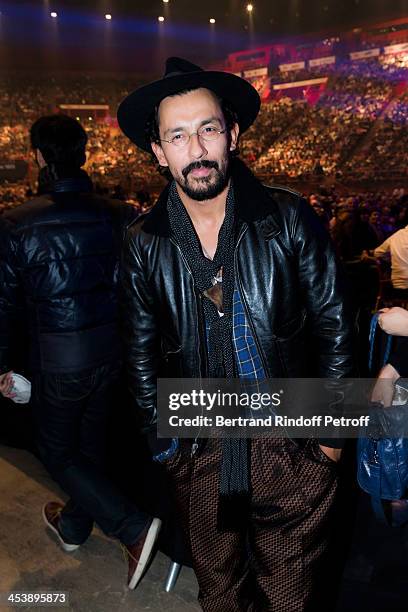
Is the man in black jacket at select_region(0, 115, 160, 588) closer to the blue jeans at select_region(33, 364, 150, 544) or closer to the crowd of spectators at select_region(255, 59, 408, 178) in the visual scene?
the blue jeans at select_region(33, 364, 150, 544)

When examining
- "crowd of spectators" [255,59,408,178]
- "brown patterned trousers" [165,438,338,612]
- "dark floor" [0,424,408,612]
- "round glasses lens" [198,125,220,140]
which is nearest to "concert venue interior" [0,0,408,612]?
"crowd of spectators" [255,59,408,178]

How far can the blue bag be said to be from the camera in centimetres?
159

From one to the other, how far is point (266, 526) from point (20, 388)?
131 cm

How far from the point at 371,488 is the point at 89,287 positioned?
1.33m

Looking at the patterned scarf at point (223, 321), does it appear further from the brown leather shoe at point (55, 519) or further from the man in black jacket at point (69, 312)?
the brown leather shoe at point (55, 519)

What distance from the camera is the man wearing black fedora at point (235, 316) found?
1521 mm

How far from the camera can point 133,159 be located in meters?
30.7

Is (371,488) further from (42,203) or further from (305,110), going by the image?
(305,110)

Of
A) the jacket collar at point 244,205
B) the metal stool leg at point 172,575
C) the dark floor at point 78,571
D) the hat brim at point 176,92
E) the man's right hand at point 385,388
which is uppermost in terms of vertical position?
the hat brim at point 176,92

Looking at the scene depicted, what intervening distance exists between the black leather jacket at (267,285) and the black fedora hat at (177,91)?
24 centimetres

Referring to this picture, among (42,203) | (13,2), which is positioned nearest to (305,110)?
(13,2)

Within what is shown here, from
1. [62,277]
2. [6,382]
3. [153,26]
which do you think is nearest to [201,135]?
[62,277]

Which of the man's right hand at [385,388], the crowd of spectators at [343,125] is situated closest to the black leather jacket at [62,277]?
the man's right hand at [385,388]

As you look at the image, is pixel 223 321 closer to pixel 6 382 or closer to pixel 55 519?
pixel 6 382
